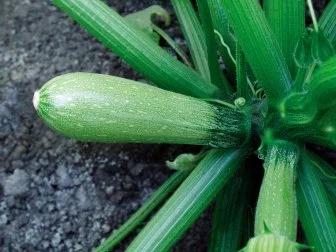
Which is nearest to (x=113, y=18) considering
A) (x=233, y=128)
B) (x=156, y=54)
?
(x=156, y=54)

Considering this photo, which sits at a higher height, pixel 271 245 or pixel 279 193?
pixel 279 193

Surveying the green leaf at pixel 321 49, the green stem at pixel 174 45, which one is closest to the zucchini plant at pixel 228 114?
the green leaf at pixel 321 49

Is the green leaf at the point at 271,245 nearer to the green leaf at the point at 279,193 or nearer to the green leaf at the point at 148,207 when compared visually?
the green leaf at the point at 279,193

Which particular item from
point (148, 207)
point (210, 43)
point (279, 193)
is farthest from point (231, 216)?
point (210, 43)

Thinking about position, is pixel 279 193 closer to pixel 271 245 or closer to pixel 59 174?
pixel 271 245

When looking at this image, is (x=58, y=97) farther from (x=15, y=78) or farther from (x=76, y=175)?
(x=15, y=78)
